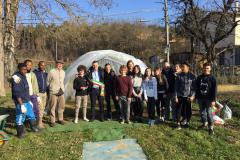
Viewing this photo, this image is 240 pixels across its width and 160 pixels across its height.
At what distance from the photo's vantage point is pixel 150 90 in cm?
1016

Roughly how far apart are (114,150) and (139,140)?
0.86 meters

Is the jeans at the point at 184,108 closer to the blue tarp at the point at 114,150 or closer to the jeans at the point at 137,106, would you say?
the jeans at the point at 137,106

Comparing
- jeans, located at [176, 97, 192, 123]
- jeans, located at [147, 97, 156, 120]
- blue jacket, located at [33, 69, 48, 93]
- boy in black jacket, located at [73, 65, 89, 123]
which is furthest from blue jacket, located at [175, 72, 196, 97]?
blue jacket, located at [33, 69, 48, 93]

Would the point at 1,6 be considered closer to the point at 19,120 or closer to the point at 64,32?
the point at 64,32

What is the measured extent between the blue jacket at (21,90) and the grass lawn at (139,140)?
3.08ft

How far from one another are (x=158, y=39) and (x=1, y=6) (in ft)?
91.8

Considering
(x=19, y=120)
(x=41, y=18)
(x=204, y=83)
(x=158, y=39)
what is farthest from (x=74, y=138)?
(x=158, y=39)

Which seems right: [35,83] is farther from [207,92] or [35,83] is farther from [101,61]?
[101,61]

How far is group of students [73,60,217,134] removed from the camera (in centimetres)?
938

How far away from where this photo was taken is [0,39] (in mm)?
17172

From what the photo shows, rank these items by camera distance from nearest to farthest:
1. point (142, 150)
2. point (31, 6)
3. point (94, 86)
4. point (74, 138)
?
point (142, 150), point (74, 138), point (94, 86), point (31, 6)

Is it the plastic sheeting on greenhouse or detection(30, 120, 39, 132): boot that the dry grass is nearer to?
the plastic sheeting on greenhouse

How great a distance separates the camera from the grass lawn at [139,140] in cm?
753

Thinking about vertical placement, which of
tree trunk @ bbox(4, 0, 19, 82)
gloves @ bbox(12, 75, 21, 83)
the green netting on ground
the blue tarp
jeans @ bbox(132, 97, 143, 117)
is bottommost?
the blue tarp
